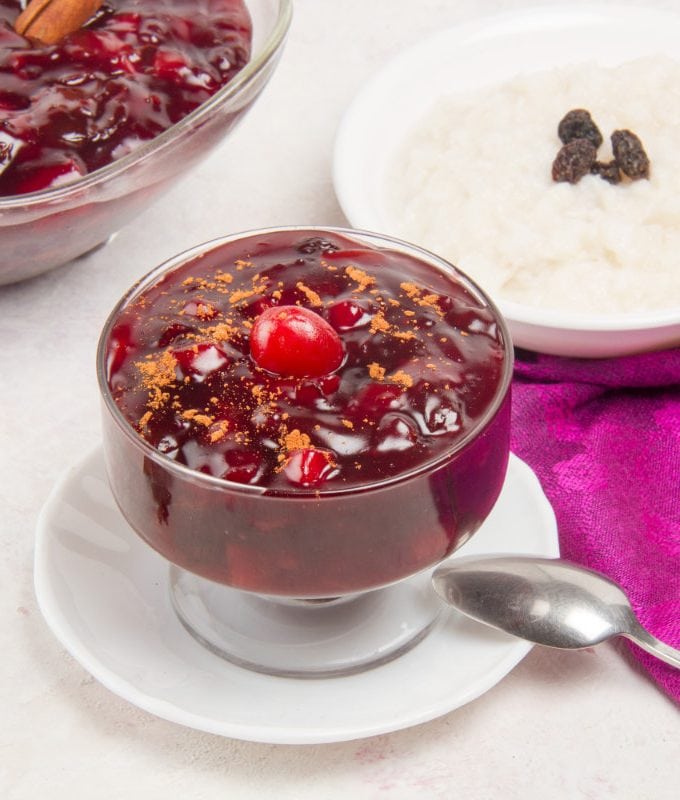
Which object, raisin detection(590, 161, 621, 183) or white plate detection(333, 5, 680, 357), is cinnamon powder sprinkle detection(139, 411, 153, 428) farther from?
raisin detection(590, 161, 621, 183)

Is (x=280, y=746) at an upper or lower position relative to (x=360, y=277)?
lower

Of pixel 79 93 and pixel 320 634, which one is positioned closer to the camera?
pixel 320 634

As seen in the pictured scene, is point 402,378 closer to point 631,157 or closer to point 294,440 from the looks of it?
point 294,440

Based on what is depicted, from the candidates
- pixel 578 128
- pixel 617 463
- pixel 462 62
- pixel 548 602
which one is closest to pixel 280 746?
pixel 548 602

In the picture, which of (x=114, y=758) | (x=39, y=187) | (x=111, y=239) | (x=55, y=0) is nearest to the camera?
(x=114, y=758)

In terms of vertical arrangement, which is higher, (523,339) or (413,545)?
(413,545)

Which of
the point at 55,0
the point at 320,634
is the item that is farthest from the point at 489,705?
the point at 55,0

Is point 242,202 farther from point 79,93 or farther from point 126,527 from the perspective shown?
point 126,527
